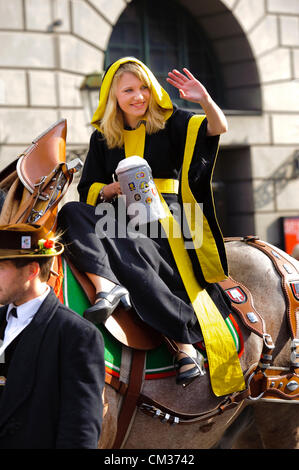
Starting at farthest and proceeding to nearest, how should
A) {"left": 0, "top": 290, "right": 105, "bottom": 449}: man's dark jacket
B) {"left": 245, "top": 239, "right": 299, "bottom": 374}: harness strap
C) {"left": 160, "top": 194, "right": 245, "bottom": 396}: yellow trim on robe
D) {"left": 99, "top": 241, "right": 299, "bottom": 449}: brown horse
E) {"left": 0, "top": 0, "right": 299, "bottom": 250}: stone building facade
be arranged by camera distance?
{"left": 0, "top": 0, "right": 299, "bottom": 250}: stone building facade, {"left": 245, "top": 239, "right": 299, "bottom": 374}: harness strap, {"left": 160, "top": 194, "right": 245, "bottom": 396}: yellow trim on robe, {"left": 99, "top": 241, "right": 299, "bottom": 449}: brown horse, {"left": 0, "top": 290, "right": 105, "bottom": 449}: man's dark jacket

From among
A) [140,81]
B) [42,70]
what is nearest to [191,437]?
[140,81]

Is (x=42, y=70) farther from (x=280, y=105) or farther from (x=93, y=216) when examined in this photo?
(x=93, y=216)

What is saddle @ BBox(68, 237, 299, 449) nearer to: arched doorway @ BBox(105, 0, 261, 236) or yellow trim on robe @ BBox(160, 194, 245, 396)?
yellow trim on robe @ BBox(160, 194, 245, 396)

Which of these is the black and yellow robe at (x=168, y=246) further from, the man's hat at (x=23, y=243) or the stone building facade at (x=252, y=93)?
the stone building facade at (x=252, y=93)

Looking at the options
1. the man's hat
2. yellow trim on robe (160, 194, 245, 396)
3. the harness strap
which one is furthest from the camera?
the harness strap

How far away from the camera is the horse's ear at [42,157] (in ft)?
8.97

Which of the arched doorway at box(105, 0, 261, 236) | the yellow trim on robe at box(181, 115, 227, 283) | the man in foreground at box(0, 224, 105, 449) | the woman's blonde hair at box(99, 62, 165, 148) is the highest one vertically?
the arched doorway at box(105, 0, 261, 236)

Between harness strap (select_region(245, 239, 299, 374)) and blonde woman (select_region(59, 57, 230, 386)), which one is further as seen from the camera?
harness strap (select_region(245, 239, 299, 374))

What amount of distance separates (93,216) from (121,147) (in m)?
0.54

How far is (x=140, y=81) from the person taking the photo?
3.10 meters

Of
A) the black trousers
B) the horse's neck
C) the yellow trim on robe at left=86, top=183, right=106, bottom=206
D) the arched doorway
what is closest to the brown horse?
the horse's neck

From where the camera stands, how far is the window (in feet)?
33.8

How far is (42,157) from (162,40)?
8.44 m

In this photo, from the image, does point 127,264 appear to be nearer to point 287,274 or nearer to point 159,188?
point 159,188
